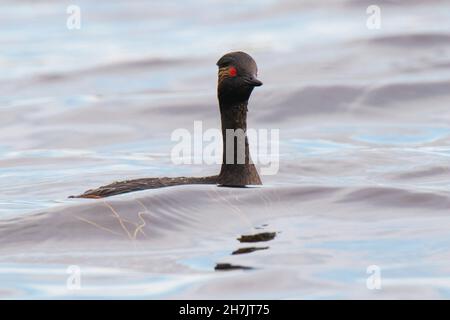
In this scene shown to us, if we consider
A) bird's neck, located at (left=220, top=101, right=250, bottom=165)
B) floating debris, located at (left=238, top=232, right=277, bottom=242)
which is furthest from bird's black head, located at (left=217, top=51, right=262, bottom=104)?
floating debris, located at (left=238, top=232, right=277, bottom=242)

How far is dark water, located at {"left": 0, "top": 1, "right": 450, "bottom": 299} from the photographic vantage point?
33.3 feet

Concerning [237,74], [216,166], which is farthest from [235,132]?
[216,166]

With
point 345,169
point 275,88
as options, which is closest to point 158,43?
point 275,88

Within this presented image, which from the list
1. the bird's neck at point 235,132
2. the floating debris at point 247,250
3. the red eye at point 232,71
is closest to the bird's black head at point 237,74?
the red eye at point 232,71

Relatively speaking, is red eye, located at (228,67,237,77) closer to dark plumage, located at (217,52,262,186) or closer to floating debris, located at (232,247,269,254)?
dark plumage, located at (217,52,262,186)

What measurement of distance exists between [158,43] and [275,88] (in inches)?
256

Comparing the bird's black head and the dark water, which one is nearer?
the dark water

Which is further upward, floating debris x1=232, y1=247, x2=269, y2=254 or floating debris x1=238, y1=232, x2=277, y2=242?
floating debris x1=238, y1=232, x2=277, y2=242

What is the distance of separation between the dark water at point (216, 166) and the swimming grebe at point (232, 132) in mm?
312

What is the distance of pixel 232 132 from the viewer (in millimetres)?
12891

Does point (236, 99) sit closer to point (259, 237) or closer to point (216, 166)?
point (259, 237)

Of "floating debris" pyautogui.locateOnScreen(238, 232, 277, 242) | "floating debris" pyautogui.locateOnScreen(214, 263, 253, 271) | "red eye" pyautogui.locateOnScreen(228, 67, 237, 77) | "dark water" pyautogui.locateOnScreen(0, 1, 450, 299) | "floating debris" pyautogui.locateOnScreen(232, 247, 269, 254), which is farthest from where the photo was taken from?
"red eye" pyautogui.locateOnScreen(228, 67, 237, 77)

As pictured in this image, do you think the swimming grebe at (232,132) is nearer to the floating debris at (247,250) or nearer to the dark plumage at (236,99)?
the dark plumage at (236,99)

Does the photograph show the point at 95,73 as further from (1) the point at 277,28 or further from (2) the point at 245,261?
(2) the point at 245,261
